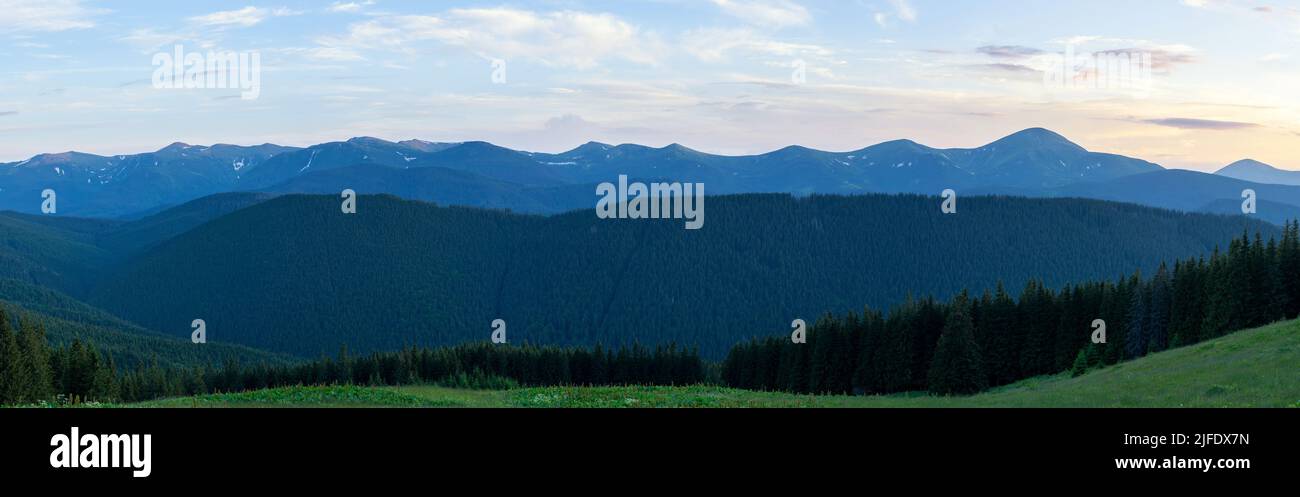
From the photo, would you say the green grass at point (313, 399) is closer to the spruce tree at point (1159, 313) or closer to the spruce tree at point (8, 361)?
the spruce tree at point (8, 361)

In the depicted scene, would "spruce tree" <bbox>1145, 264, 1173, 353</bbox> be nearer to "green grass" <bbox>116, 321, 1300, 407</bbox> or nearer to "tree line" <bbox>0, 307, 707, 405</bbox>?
"green grass" <bbox>116, 321, 1300, 407</bbox>

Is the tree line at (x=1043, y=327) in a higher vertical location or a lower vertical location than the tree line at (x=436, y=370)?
higher

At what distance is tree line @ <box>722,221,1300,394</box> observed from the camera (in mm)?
66438

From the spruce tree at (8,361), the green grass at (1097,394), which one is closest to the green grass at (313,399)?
the green grass at (1097,394)

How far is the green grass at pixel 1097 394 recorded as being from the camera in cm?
3441

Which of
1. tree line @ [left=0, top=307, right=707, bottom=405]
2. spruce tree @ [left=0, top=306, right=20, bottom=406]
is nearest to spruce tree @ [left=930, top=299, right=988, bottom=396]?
tree line @ [left=0, top=307, right=707, bottom=405]

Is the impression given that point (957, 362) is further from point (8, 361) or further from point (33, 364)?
point (33, 364)

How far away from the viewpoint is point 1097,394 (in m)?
38.4

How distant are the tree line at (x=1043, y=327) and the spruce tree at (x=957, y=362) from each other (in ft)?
0.24

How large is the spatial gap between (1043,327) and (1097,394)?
43.2 metres

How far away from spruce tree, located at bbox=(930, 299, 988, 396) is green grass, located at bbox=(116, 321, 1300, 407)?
2092cm
